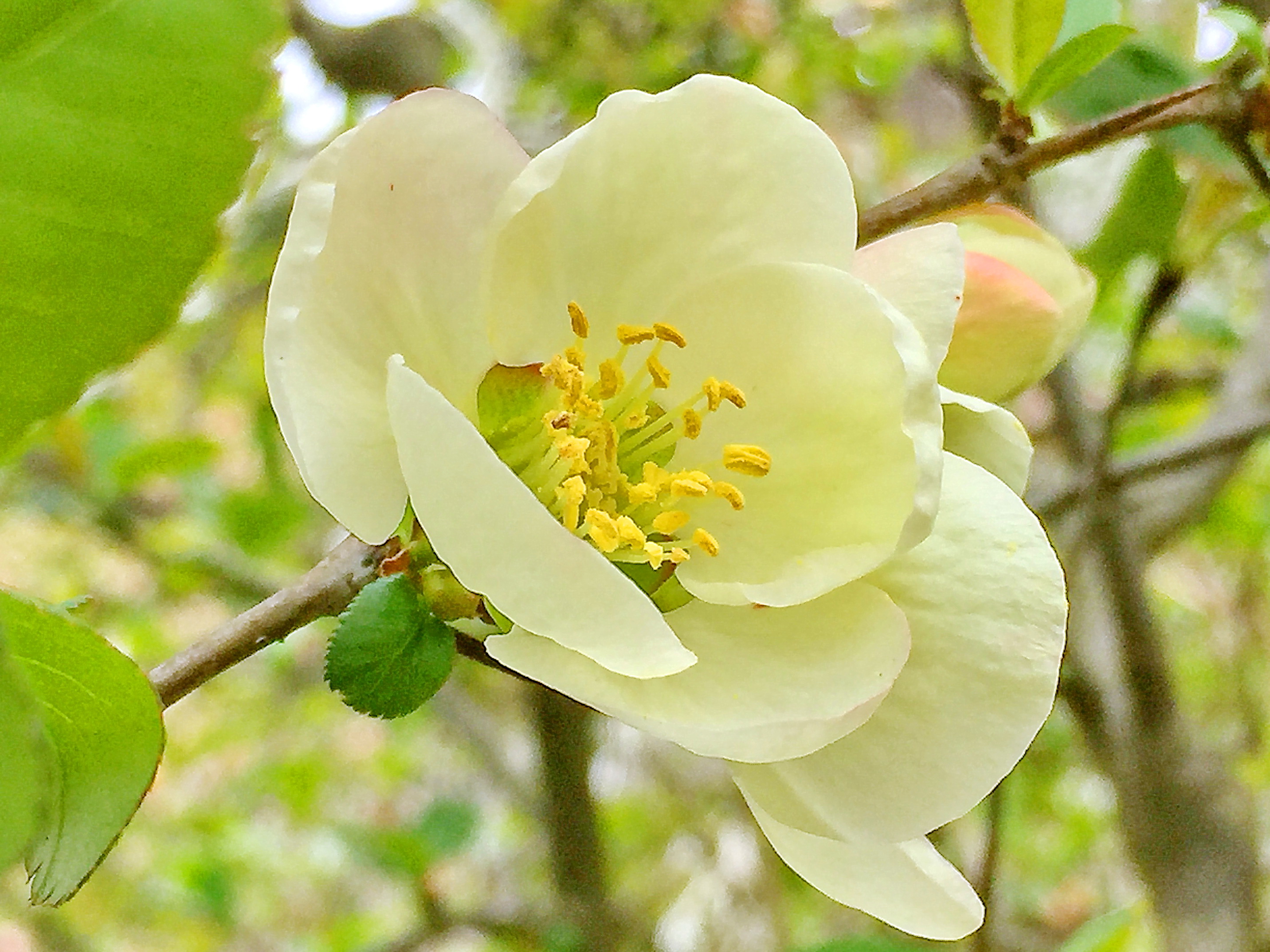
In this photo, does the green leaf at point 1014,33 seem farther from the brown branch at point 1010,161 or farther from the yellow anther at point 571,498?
the yellow anther at point 571,498

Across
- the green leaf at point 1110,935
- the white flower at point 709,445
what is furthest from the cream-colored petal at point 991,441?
the green leaf at point 1110,935

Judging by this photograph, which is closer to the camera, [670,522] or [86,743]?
[86,743]

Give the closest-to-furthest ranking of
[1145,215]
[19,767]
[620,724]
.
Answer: [19,767] < [1145,215] < [620,724]

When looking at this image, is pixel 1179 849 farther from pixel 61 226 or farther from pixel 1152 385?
pixel 61 226

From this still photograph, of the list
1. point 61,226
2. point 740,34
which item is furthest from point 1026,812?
point 61,226

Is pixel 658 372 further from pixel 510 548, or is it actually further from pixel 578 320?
pixel 510 548

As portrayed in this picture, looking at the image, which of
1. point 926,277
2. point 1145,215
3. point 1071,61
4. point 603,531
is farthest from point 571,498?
point 1145,215
